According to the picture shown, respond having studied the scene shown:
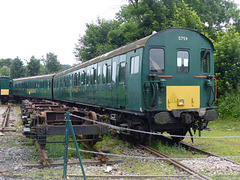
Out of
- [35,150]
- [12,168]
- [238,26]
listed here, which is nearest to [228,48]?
[35,150]

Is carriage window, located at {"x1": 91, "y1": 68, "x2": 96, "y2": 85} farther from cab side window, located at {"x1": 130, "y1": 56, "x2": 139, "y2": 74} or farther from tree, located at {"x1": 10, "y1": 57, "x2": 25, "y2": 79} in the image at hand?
tree, located at {"x1": 10, "y1": 57, "x2": 25, "y2": 79}

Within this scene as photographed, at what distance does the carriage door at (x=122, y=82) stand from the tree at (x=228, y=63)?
8.73 metres

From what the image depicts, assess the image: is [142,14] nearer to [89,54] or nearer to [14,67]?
[89,54]

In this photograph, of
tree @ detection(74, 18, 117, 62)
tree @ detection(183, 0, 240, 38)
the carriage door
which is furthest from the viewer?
tree @ detection(74, 18, 117, 62)

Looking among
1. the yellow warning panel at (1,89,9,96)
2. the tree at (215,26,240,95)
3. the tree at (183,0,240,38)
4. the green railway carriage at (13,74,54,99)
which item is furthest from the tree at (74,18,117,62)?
the tree at (215,26,240,95)

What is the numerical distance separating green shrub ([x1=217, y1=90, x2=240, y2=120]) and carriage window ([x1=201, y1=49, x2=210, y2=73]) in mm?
7238

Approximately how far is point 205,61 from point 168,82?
1795 mm

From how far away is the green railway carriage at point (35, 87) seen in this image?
26.8 m

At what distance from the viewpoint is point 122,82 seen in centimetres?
998

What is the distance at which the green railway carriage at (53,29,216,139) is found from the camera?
8.34 m

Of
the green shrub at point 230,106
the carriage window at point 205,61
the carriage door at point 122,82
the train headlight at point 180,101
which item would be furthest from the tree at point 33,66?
the train headlight at point 180,101

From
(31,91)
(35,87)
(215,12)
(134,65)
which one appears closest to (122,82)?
(134,65)

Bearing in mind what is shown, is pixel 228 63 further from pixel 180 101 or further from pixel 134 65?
pixel 134 65

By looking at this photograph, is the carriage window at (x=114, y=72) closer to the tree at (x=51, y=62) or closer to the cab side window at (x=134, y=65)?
the cab side window at (x=134, y=65)
